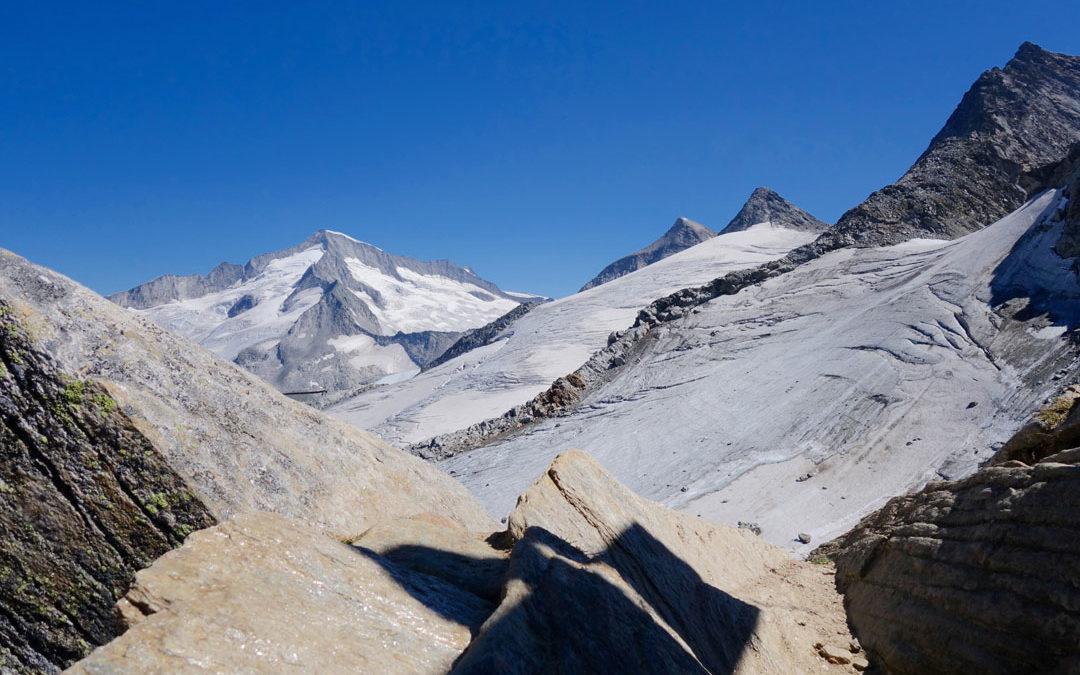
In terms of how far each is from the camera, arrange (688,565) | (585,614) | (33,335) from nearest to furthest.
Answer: (585,614) → (33,335) → (688,565)

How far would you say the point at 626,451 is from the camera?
21484 mm

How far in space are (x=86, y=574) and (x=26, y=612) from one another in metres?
0.34

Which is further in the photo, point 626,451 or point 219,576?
point 626,451

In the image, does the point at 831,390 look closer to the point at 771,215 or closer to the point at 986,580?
the point at 986,580

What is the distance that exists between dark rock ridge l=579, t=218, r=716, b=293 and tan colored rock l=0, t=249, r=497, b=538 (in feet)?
356

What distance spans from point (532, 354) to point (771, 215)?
4462 cm

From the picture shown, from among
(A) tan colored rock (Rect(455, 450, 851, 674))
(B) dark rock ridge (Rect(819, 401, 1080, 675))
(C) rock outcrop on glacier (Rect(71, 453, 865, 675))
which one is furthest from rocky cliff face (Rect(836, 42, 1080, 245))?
(C) rock outcrop on glacier (Rect(71, 453, 865, 675))

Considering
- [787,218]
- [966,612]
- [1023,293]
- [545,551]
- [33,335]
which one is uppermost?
[787,218]

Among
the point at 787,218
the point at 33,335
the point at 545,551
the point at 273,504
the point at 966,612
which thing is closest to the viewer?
the point at 33,335

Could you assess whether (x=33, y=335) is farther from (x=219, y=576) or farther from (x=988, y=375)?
(x=988, y=375)

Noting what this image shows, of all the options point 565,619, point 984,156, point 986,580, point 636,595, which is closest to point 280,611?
point 565,619

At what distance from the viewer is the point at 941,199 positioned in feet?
122

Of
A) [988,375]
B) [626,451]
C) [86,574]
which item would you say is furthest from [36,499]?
[988,375]

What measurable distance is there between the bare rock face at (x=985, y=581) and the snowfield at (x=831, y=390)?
Result: 7.76m
